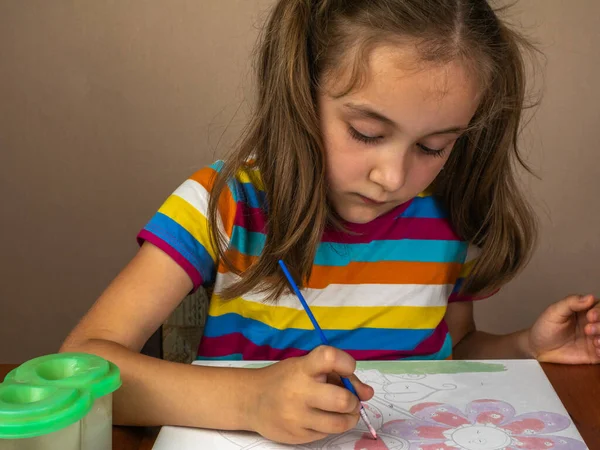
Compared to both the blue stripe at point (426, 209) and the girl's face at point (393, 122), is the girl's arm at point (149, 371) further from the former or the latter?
the blue stripe at point (426, 209)

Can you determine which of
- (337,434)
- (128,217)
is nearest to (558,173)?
(128,217)

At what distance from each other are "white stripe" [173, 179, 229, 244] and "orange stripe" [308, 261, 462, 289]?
15cm

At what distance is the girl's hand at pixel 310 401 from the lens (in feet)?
2.42

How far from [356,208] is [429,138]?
143 mm

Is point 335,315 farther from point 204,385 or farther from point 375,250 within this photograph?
point 204,385

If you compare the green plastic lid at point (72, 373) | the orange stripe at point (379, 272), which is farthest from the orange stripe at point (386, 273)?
the green plastic lid at point (72, 373)

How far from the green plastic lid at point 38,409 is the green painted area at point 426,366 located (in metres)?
0.32

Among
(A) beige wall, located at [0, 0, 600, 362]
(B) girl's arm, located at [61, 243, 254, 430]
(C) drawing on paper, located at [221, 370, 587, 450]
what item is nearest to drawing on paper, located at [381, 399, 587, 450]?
(C) drawing on paper, located at [221, 370, 587, 450]

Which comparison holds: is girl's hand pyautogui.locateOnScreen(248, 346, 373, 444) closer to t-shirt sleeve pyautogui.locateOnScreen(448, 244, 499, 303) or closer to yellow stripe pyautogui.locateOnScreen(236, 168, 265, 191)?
yellow stripe pyautogui.locateOnScreen(236, 168, 265, 191)

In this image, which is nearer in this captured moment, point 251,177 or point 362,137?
point 362,137

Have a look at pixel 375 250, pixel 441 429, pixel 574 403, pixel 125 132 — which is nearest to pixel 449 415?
pixel 441 429

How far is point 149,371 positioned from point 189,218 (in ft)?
0.77

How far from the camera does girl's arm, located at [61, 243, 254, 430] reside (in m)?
0.80

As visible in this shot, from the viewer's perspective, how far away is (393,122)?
0.90 m
